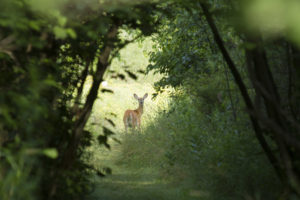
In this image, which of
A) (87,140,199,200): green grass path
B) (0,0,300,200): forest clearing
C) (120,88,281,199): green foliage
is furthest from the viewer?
(87,140,199,200): green grass path

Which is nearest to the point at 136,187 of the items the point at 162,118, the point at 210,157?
the point at 210,157

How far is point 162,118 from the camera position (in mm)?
13250

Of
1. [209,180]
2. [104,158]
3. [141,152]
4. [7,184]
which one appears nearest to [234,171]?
[209,180]

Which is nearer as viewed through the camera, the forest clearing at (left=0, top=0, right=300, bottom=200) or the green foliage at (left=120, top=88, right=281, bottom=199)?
the forest clearing at (left=0, top=0, right=300, bottom=200)

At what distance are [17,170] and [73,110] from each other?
1.86 m

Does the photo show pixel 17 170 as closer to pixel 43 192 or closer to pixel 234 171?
pixel 43 192

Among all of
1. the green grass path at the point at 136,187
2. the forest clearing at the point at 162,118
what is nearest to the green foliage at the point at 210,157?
the forest clearing at the point at 162,118

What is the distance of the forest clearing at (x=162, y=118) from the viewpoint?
3.31 meters

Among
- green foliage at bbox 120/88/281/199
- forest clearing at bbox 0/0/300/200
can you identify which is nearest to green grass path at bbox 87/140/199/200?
forest clearing at bbox 0/0/300/200

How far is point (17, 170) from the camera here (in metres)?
3.26

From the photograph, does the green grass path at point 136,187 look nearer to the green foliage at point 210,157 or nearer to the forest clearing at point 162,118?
the forest clearing at point 162,118

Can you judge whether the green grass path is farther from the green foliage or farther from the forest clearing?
the green foliage

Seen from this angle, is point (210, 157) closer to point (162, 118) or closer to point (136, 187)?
point (136, 187)

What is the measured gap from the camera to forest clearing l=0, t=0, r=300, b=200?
3.31 metres
